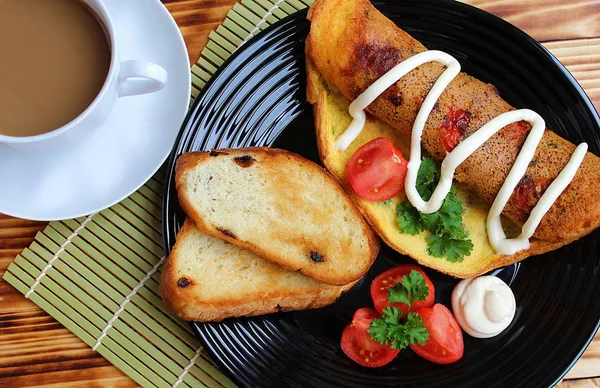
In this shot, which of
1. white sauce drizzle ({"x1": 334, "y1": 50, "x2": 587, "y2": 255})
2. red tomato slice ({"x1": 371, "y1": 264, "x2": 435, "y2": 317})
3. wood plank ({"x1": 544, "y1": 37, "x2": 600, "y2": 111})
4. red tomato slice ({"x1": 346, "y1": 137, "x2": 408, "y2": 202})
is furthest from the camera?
wood plank ({"x1": 544, "y1": 37, "x2": 600, "y2": 111})

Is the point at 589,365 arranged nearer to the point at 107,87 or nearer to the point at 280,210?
the point at 280,210

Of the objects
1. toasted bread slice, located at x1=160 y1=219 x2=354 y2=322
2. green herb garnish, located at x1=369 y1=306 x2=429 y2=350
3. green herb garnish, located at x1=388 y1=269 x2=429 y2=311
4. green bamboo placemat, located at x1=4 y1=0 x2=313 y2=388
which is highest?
green herb garnish, located at x1=388 y1=269 x2=429 y2=311

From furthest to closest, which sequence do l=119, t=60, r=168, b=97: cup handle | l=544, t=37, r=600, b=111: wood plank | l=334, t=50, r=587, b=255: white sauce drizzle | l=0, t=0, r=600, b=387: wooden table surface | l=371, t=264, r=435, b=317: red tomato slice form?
l=544, t=37, r=600, b=111: wood plank, l=0, t=0, r=600, b=387: wooden table surface, l=371, t=264, r=435, b=317: red tomato slice, l=334, t=50, r=587, b=255: white sauce drizzle, l=119, t=60, r=168, b=97: cup handle

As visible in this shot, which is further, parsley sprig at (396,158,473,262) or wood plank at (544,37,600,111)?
wood plank at (544,37,600,111)

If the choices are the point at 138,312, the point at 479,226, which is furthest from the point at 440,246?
the point at 138,312

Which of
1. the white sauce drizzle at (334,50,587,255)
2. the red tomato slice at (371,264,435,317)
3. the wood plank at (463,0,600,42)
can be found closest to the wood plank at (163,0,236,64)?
the white sauce drizzle at (334,50,587,255)

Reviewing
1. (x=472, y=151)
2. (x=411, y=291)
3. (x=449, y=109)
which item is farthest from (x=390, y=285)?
(x=449, y=109)

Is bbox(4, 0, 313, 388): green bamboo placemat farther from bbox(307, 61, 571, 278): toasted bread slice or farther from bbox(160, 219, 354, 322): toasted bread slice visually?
bbox(307, 61, 571, 278): toasted bread slice
